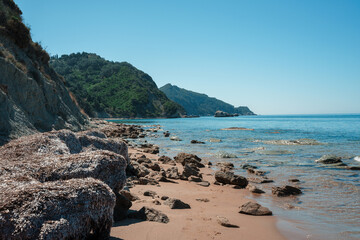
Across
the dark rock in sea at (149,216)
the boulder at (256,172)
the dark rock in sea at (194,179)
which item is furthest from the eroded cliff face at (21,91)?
the boulder at (256,172)

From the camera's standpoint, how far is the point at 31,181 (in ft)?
12.7

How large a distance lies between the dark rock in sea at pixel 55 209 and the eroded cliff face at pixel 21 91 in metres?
8.25

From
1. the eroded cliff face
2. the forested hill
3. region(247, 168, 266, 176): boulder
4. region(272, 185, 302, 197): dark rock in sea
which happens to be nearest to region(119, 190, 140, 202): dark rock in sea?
region(272, 185, 302, 197): dark rock in sea

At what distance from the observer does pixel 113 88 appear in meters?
141

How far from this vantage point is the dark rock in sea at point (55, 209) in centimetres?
304

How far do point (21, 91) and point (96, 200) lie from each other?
579 inches

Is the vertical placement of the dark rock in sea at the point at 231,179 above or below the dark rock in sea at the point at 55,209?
below

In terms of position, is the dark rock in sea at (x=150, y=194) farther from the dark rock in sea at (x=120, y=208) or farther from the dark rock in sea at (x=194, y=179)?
the dark rock in sea at (x=194, y=179)

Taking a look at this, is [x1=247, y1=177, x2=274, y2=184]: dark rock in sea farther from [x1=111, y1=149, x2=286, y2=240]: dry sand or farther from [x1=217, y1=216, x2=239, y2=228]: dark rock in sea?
[x1=217, y1=216, x2=239, y2=228]: dark rock in sea

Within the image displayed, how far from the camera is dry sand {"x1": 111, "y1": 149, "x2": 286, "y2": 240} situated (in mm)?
5105

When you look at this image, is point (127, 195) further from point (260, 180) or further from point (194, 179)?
point (260, 180)

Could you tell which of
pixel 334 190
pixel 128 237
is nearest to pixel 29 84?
pixel 128 237

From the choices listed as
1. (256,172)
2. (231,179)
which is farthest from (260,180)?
(231,179)

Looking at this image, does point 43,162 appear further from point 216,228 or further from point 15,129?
point 15,129
